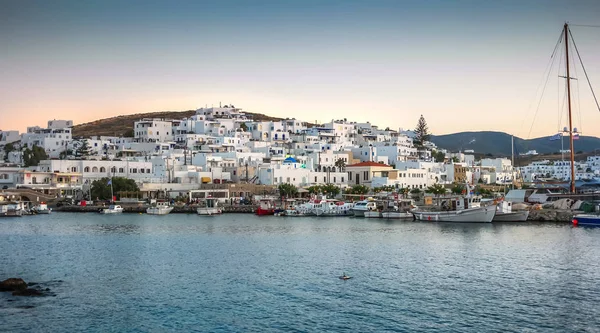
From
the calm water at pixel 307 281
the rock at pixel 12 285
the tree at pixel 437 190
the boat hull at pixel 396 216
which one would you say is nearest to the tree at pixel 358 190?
the tree at pixel 437 190

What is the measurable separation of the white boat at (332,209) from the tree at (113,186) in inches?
951

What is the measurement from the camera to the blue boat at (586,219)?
46.5m

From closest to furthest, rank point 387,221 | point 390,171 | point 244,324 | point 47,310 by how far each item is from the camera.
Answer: point 244,324
point 47,310
point 387,221
point 390,171

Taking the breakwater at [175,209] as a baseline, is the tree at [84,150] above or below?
above

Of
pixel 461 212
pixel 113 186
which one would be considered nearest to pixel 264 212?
pixel 113 186

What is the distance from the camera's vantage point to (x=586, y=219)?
47.3 m

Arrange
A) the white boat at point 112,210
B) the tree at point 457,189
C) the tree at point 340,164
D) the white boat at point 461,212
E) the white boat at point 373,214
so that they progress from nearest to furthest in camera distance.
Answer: the white boat at point 461,212 → the white boat at point 373,214 → the white boat at point 112,210 → the tree at point 457,189 → the tree at point 340,164

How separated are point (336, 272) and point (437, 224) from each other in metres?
26.2

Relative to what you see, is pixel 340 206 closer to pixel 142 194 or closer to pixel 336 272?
pixel 142 194

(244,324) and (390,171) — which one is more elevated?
(390,171)

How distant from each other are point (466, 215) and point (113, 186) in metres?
42.8

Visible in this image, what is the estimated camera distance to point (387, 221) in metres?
56.2

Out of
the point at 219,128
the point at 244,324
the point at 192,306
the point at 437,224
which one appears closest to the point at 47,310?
the point at 192,306

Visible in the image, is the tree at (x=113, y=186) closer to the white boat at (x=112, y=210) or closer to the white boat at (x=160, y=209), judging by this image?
the white boat at (x=112, y=210)
